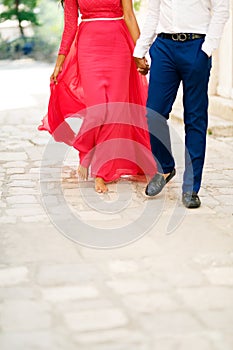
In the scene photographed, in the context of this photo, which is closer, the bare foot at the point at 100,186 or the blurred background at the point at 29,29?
the bare foot at the point at 100,186

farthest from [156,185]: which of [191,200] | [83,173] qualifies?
[83,173]

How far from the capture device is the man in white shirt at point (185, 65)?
479 centimetres

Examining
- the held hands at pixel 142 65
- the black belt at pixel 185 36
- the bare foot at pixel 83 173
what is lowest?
the bare foot at pixel 83 173

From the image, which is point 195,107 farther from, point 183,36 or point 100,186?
point 100,186

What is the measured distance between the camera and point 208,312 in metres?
3.32

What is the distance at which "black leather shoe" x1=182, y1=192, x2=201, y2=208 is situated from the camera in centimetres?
508

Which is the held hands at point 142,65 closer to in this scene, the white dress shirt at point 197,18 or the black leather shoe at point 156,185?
the white dress shirt at point 197,18

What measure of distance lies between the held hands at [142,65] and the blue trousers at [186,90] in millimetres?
256

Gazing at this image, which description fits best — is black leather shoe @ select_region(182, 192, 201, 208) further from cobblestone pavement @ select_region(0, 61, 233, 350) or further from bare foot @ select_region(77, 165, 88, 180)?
bare foot @ select_region(77, 165, 88, 180)

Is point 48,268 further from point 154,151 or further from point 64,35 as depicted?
point 64,35

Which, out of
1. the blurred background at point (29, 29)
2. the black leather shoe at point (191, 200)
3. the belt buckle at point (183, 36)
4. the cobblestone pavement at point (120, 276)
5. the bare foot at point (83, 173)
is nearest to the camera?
the cobblestone pavement at point (120, 276)

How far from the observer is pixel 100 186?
5.69m

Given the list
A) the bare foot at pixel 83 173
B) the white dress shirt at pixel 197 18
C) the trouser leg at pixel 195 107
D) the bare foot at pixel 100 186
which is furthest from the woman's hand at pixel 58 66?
the trouser leg at pixel 195 107

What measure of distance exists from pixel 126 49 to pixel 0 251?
2.20 metres
